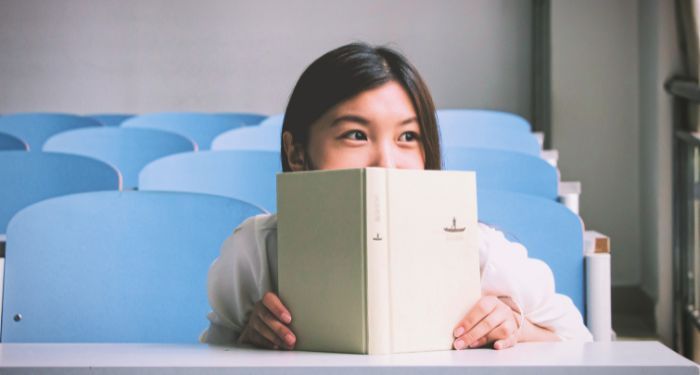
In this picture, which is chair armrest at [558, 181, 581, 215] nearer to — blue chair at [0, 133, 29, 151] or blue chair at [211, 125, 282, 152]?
blue chair at [211, 125, 282, 152]

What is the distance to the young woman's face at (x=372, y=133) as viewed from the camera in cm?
144

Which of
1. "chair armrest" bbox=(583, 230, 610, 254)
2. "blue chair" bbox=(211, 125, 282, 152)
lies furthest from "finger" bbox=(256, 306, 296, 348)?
"blue chair" bbox=(211, 125, 282, 152)

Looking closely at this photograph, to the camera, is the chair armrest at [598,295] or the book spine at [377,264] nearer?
the book spine at [377,264]

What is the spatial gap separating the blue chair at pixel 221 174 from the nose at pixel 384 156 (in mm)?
1258

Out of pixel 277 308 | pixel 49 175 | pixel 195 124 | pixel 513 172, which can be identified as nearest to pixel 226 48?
pixel 195 124

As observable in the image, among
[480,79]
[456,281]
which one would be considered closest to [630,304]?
[480,79]

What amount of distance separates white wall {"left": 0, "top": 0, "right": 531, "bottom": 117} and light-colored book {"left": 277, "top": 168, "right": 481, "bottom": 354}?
253 inches

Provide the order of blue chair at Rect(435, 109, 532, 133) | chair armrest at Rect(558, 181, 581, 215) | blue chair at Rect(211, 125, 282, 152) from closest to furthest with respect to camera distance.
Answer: chair armrest at Rect(558, 181, 581, 215) < blue chair at Rect(211, 125, 282, 152) < blue chair at Rect(435, 109, 532, 133)

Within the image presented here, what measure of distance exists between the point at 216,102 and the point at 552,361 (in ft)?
23.0

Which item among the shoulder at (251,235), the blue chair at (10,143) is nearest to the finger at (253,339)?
the shoulder at (251,235)

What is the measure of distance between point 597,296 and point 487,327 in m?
0.84

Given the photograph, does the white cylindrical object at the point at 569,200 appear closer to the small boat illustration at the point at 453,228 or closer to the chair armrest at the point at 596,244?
the chair armrest at the point at 596,244

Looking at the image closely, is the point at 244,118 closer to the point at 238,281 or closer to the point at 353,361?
the point at 238,281

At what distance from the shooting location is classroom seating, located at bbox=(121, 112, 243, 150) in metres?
5.31
